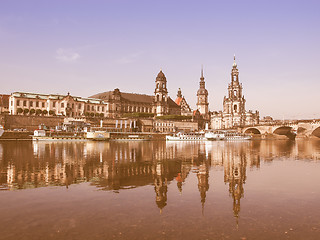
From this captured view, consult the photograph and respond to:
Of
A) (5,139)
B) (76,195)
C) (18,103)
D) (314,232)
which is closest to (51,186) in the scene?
(76,195)

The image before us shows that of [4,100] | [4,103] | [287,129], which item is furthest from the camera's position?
[287,129]

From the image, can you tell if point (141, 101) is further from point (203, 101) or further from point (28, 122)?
point (28, 122)

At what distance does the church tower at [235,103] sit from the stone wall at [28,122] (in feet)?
272

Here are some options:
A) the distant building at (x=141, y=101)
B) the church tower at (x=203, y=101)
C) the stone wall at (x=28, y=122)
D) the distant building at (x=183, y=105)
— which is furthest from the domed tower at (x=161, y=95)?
the stone wall at (x=28, y=122)

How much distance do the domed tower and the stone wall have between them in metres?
45.1

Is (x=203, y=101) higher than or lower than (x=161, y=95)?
lower

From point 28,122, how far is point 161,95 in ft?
185

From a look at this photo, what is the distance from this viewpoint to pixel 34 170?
17.5 m

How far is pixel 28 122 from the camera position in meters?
75.8

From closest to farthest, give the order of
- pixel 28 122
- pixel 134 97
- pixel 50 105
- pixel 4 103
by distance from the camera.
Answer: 1. pixel 28 122
2. pixel 50 105
3. pixel 4 103
4. pixel 134 97

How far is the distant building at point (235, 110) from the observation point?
13188cm

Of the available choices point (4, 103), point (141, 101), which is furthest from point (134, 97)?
point (4, 103)

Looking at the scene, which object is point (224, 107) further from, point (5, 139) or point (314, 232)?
point (314, 232)

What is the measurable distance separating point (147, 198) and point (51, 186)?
5.05m
